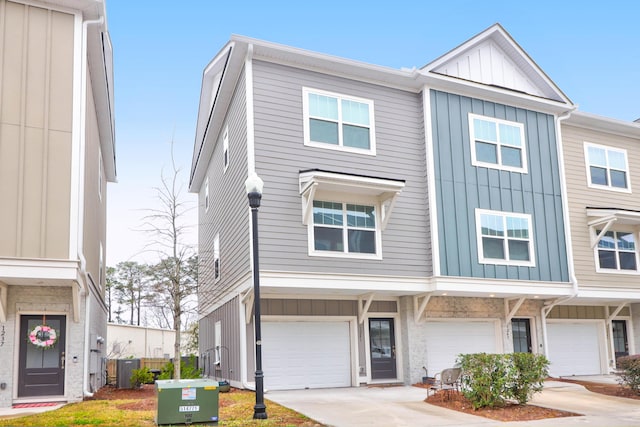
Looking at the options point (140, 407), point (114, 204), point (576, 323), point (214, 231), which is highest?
point (114, 204)

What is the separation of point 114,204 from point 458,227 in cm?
1808

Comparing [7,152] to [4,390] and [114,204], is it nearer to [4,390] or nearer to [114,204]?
[4,390]

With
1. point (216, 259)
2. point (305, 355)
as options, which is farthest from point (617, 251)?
point (216, 259)

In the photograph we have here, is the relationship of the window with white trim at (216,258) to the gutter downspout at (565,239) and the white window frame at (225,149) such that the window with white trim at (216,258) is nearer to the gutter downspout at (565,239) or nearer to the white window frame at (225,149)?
the white window frame at (225,149)

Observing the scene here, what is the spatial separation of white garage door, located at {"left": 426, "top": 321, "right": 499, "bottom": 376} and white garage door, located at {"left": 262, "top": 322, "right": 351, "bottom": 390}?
2689 millimetres

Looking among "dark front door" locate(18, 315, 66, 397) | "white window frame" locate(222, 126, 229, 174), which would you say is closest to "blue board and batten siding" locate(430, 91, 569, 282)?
"white window frame" locate(222, 126, 229, 174)

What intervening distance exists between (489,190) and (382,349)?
5.76 meters

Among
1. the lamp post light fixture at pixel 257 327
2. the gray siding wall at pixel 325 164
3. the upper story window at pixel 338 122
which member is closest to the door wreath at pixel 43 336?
the gray siding wall at pixel 325 164

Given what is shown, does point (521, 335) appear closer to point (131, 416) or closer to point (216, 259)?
point (216, 259)

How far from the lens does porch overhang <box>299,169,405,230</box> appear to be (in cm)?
1603

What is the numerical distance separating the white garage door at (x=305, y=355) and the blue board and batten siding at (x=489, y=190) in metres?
3.72

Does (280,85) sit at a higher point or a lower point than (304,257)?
higher

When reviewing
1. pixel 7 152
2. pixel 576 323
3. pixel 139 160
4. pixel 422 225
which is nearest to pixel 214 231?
pixel 139 160

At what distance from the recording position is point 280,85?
1692 cm
